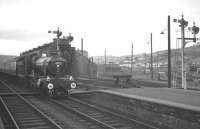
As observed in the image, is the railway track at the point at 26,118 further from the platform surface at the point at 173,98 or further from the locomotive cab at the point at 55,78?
the platform surface at the point at 173,98

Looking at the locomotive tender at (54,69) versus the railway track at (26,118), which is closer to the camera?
the railway track at (26,118)

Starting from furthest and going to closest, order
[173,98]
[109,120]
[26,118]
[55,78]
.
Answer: [55,78]
[173,98]
[26,118]
[109,120]

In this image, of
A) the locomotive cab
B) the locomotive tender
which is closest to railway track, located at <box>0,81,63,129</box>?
the locomotive cab

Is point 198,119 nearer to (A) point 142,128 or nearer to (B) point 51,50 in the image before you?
(A) point 142,128

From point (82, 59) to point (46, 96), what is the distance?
31391 millimetres

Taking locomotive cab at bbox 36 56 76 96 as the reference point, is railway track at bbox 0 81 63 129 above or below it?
below

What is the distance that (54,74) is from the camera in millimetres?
16219

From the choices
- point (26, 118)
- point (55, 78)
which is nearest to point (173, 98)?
point (26, 118)

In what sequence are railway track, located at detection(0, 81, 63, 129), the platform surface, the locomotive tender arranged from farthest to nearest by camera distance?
1. the locomotive tender
2. railway track, located at detection(0, 81, 63, 129)
3. the platform surface

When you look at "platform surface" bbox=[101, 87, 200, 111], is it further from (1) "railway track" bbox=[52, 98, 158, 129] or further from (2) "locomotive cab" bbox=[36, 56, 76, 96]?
(2) "locomotive cab" bbox=[36, 56, 76, 96]

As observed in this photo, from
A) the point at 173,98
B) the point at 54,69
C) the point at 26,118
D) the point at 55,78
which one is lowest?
the point at 26,118

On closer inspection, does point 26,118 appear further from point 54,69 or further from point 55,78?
point 54,69

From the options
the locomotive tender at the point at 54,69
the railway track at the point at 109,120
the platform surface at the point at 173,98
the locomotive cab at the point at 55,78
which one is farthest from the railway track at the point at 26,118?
the platform surface at the point at 173,98

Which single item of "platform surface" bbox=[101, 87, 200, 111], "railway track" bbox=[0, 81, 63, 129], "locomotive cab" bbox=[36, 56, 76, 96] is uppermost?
"locomotive cab" bbox=[36, 56, 76, 96]
